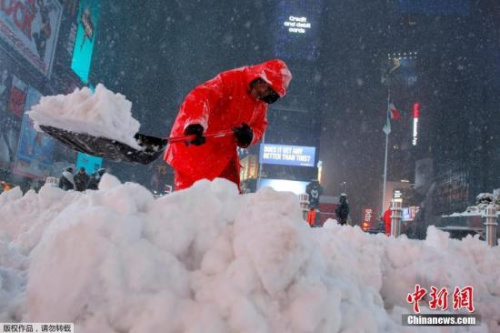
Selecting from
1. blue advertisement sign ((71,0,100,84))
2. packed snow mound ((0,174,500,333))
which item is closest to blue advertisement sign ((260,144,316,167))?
blue advertisement sign ((71,0,100,84))

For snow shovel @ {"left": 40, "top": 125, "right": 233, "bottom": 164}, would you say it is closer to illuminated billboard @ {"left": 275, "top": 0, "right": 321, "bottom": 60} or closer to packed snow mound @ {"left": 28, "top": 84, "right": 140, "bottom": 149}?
packed snow mound @ {"left": 28, "top": 84, "right": 140, "bottom": 149}

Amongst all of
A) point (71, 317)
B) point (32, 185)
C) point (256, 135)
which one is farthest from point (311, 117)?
point (71, 317)

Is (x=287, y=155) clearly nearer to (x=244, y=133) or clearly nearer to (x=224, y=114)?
(x=224, y=114)

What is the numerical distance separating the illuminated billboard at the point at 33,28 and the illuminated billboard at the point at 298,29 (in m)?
24.3

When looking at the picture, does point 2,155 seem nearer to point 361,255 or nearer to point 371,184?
point 361,255

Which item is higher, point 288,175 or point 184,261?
point 288,175

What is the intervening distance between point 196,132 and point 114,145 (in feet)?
2.15

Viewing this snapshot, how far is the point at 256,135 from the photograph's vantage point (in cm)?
361

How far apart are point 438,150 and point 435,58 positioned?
8979 mm

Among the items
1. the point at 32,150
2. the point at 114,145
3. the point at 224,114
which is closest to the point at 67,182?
the point at 224,114

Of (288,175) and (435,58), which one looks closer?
(435,58)
